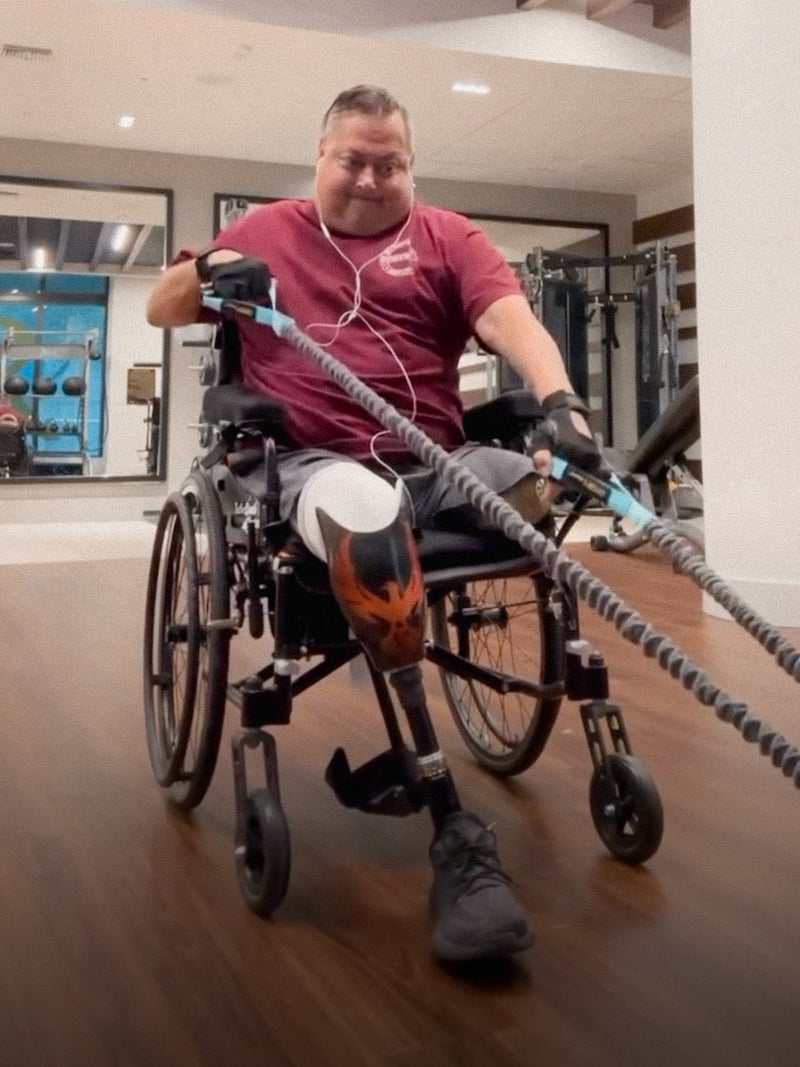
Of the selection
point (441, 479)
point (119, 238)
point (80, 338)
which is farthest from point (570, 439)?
point (80, 338)

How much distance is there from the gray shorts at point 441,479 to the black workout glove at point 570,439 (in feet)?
0.15

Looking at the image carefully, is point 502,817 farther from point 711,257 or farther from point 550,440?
point 711,257

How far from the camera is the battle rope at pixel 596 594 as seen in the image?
0.75 m

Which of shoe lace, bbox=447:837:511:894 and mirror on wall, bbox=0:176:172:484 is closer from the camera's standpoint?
shoe lace, bbox=447:837:511:894

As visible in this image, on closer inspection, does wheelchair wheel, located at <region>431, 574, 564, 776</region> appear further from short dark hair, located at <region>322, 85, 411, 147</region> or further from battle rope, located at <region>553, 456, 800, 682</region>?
short dark hair, located at <region>322, 85, 411, 147</region>

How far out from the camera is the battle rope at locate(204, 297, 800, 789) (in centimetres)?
75

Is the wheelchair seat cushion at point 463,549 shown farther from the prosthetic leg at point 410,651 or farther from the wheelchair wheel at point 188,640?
the wheelchair wheel at point 188,640

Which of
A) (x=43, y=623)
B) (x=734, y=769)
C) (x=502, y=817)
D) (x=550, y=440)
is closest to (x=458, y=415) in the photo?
(x=550, y=440)

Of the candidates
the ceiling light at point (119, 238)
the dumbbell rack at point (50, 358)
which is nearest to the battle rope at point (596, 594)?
the ceiling light at point (119, 238)

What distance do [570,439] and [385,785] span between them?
451 millimetres

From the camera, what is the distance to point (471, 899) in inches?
40.9

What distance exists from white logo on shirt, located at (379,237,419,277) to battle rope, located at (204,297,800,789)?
0.89 ft

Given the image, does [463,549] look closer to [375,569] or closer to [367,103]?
[375,569]

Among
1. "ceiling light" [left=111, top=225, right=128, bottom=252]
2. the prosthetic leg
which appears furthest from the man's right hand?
"ceiling light" [left=111, top=225, right=128, bottom=252]
